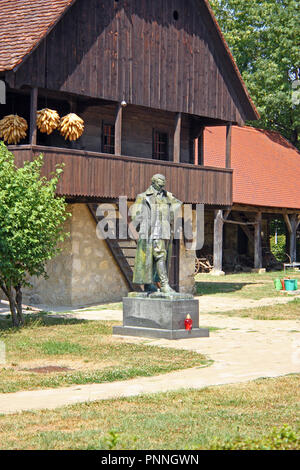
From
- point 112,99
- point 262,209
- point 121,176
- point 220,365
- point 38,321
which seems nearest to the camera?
point 220,365

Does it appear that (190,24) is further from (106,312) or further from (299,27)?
(299,27)

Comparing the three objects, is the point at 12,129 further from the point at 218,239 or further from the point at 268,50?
the point at 268,50

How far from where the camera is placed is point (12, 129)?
761 inches

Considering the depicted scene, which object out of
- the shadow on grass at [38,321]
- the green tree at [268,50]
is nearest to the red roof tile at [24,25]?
the shadow on grass at [38,321]

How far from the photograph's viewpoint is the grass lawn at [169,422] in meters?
6.75

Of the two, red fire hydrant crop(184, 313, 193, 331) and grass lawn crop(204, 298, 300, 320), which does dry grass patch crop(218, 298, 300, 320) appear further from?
red fire hydrant crop(184, 313, 193, 331)

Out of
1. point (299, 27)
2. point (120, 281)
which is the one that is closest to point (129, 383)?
point (120, 281)

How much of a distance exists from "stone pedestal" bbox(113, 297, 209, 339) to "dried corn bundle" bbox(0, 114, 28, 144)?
20.3 feet

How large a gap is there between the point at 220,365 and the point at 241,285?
1653 cm

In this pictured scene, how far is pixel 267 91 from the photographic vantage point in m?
43.7

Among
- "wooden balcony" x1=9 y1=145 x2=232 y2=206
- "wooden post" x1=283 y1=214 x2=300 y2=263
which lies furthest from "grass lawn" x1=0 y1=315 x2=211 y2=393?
"wooden post" x1=283 y1=214 x2=300 y2=263

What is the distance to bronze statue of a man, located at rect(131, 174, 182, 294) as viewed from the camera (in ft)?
49.1

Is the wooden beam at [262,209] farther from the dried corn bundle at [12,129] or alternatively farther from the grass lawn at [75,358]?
the grass lawn at [75,358]

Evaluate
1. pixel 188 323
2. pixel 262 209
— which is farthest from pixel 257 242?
pixel 188 323
